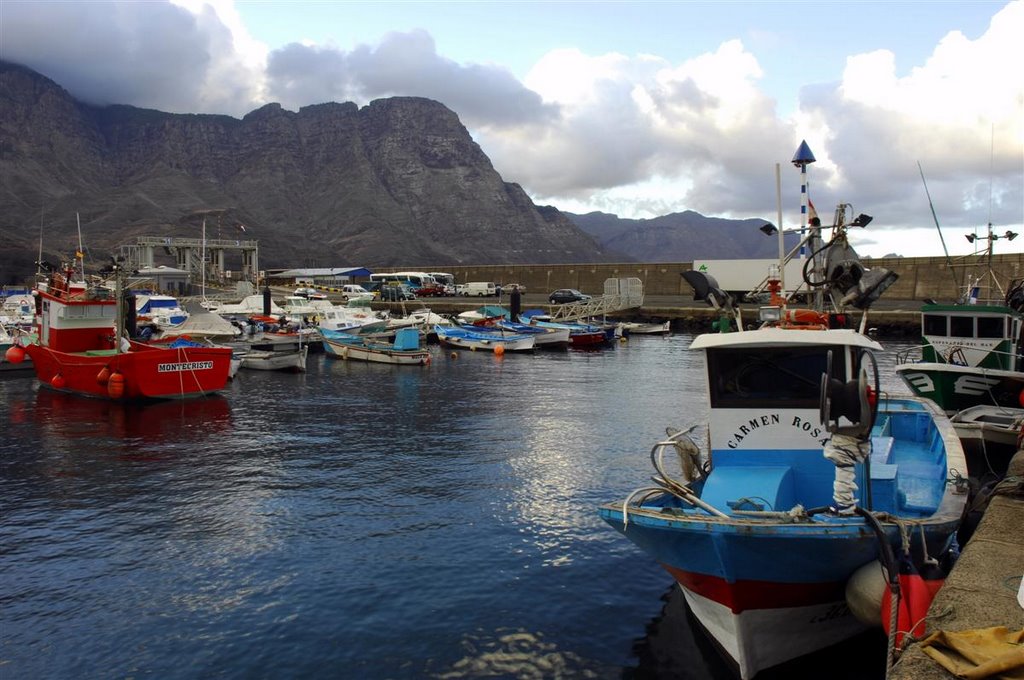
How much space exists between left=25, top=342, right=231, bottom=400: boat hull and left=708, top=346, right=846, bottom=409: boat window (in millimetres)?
26168

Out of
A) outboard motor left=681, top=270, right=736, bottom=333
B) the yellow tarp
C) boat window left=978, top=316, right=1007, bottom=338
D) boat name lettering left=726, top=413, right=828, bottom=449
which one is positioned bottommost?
the yellow tarp

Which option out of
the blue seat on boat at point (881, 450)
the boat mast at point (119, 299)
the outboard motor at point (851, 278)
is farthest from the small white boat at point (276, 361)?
the blue seat on boat at point (881, 450)

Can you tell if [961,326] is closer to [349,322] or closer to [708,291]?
[708,291]

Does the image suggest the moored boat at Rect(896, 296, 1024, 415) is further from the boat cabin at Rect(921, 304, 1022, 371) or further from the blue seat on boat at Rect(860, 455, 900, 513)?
the blue seat on boat at Rect(860, 455, 900, 513)

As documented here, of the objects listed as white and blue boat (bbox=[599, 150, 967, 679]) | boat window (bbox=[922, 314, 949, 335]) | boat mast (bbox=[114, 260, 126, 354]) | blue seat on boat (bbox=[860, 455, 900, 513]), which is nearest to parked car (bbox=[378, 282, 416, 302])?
boat mast (bbox=[114, 260, 126, 354])

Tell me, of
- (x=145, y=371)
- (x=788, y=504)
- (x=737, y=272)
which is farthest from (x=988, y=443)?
(x=737, y=272)

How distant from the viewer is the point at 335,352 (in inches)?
1983

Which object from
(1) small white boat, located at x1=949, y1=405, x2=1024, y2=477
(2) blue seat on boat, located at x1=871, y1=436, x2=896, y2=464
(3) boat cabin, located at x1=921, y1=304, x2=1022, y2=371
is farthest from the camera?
(3) boat cabin, located at x1=921, y1=304, x2=1022, y2=371

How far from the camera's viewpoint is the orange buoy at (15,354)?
39656mm

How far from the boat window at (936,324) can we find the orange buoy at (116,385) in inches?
1187

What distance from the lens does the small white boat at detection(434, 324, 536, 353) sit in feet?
174

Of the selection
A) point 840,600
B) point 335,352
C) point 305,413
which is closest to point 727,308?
point 840,600

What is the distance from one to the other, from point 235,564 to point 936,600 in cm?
1117

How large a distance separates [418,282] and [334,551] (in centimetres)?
9031
